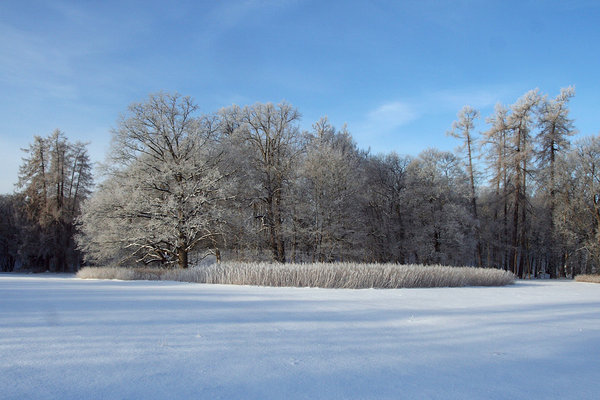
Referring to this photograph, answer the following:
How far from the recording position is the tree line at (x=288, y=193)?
56.5 feet

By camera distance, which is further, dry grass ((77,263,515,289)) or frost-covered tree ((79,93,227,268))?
frost-covered tree ((79,93,227,268))

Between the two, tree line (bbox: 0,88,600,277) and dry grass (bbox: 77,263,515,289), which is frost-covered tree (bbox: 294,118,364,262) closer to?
tree line (bbox: 0,88,600,277)

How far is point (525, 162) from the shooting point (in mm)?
24938

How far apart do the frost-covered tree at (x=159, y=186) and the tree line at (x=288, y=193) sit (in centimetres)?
7

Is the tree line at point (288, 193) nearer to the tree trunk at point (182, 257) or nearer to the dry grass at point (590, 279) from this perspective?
the tree trunk at point (182, 257)

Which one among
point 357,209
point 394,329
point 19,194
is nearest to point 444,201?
point 357,209

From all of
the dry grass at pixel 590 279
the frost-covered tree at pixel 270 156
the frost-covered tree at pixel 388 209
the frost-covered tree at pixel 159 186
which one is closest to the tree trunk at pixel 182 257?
the frost-covered tree at pixel 159 186

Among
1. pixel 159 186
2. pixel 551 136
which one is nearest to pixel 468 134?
pixel 551 136

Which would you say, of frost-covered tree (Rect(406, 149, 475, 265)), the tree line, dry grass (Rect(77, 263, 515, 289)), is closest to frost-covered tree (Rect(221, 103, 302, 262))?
the tree line

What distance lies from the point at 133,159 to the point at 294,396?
1839 centimetres

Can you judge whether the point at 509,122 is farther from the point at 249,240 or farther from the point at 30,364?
the point at 30,364

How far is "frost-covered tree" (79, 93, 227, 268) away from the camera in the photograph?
53.8 ft

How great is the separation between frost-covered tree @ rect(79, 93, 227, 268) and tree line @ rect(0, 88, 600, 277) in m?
0.07

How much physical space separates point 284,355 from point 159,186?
17.2 metres
